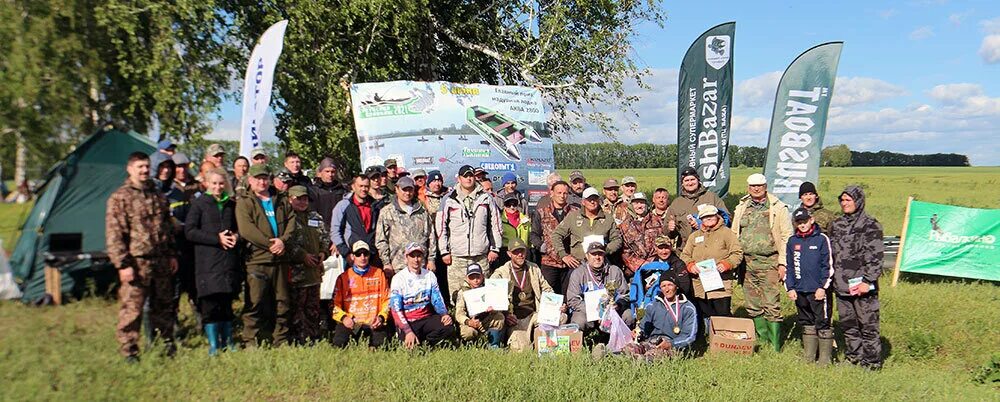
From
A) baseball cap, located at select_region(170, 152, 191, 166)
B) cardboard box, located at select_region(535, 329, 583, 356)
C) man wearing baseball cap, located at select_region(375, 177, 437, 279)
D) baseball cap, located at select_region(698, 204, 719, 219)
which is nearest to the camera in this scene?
baseball cap, located at select_region(170, 152, 191, 166)

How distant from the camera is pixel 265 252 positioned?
6336 millimetres

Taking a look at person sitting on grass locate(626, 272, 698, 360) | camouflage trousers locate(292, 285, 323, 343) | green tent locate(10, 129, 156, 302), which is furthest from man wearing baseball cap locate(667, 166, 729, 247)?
green tent locate(10, 129, 156, 302)

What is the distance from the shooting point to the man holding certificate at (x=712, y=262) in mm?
7633

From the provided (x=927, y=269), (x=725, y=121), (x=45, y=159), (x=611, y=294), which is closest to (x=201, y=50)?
(x=45, y=159)

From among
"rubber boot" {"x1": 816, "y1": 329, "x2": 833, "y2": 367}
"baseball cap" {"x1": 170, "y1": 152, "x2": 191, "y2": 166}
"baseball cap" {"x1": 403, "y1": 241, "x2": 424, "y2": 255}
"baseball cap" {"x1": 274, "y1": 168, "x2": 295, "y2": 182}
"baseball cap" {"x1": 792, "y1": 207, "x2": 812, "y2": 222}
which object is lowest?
"rubber boot" {"x1": 816, "y1": 329, "x2": 833, "y2": 367}

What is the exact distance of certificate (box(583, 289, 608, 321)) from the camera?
742 centimetres

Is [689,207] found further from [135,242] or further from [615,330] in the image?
[135,242]

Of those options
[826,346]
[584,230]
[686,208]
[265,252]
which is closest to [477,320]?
[584,230]

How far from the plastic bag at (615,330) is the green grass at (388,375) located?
1.06 ft

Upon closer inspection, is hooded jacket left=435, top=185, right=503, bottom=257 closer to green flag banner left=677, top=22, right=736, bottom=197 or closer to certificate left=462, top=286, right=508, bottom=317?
certificate left=462, top=286, right=508, bottom=317

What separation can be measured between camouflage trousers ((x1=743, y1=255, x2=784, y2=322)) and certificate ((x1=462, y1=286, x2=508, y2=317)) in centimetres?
304

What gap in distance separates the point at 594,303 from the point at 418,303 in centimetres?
197

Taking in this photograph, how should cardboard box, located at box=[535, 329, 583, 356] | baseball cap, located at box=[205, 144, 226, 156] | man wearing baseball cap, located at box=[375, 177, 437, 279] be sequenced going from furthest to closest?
1. baseball cap, located at box=[205, 144, 226, 156]
2. man wearing baseball cap, located at box=[375, 177, 437, 279]
3. cardboard box, located at box=[535, 329, 583, 356]

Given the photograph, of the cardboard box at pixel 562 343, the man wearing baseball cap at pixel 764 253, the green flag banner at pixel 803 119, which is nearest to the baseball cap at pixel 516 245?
the cardboard box at pixel 562 343
